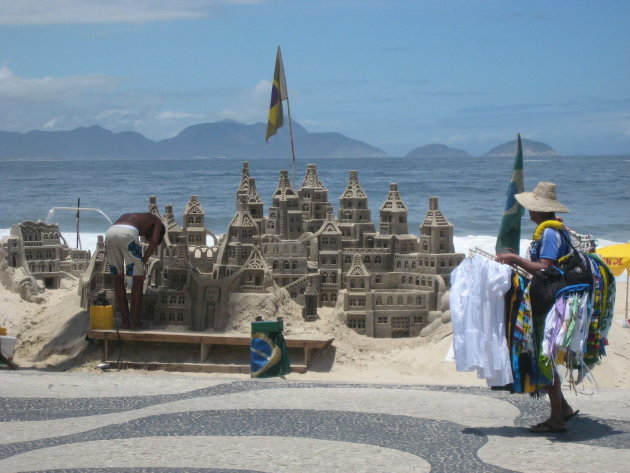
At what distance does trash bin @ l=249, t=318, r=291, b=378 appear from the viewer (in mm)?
14195

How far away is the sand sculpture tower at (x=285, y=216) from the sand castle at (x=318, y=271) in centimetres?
59

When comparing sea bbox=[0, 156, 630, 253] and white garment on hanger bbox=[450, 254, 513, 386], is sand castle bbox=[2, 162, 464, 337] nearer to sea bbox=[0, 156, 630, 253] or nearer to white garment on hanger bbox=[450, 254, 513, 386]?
white garment on hanger bbox=[450, 254, 513, 386]

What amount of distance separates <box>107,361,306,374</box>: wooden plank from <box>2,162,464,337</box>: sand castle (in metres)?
1.43

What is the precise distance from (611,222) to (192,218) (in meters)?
34.0

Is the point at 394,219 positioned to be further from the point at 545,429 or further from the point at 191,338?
the point at 545,429

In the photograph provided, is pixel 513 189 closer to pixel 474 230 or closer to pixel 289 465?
pixel 289 465

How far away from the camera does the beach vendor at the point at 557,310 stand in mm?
9016

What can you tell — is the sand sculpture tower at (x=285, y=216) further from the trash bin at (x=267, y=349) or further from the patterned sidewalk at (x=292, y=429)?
the patterned sidewalk at (x=292, y=429)

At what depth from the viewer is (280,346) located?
14383mm

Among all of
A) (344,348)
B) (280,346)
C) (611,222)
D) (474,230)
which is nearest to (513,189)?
(344,348)

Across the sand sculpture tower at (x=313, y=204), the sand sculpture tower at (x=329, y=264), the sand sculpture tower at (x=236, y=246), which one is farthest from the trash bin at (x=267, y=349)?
the sand sculpture tower at (x=313, y=204)

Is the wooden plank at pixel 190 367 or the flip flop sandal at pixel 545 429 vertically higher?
the flip flop sandal at pixel 545 429

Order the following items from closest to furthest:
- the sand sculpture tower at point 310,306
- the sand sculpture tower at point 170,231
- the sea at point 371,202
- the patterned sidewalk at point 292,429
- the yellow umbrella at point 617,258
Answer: the patterned sidewalk at point 292,429, the sand sculpture tower at point 310,306, the yellow umbrella at point 617,258, the sand sculpture tower at point 170,231, the sea at point 371,202

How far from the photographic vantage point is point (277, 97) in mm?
24641
